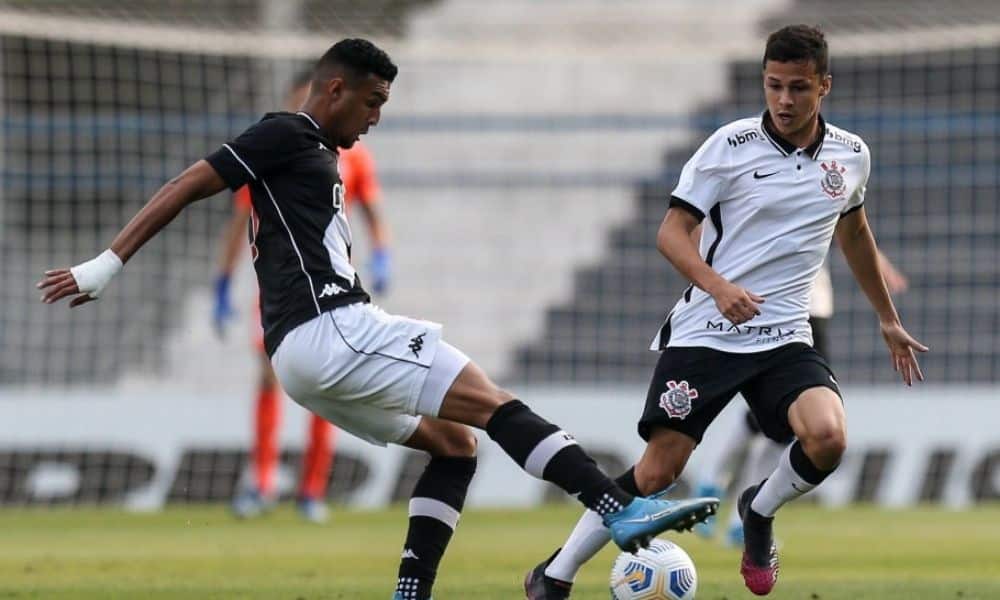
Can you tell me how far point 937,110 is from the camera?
1778 centimetres

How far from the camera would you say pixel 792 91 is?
664 centimetres

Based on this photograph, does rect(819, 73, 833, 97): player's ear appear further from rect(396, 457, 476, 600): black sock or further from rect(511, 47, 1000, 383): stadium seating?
rect(511, 47, 1000, 383): stadium seating

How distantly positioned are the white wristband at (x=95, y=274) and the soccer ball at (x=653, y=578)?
1965 millimetres

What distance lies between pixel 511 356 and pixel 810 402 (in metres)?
10.6

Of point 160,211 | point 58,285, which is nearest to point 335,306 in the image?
point 160,211

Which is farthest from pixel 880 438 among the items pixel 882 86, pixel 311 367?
pixel 311 367

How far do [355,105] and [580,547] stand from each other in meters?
1.71

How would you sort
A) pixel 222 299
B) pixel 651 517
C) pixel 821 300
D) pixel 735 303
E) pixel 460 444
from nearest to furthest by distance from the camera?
pixel 651 517 → pixel 735 303 → pixel 460 444 → pixel 821 300 → pixel 222 299

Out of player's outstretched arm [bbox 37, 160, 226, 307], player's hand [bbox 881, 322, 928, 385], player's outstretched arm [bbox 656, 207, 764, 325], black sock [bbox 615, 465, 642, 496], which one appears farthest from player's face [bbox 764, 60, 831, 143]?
player's outstretched arm [bbox 37, 160, 226, 307]

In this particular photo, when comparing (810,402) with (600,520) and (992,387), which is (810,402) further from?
(992,387)

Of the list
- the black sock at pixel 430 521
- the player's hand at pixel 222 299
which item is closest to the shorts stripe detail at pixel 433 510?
the black sock at pixel 430 521

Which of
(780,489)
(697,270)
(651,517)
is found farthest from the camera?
(780,489)

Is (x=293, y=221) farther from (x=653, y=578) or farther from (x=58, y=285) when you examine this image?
(x=653, y=578)

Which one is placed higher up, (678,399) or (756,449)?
(678,399)
